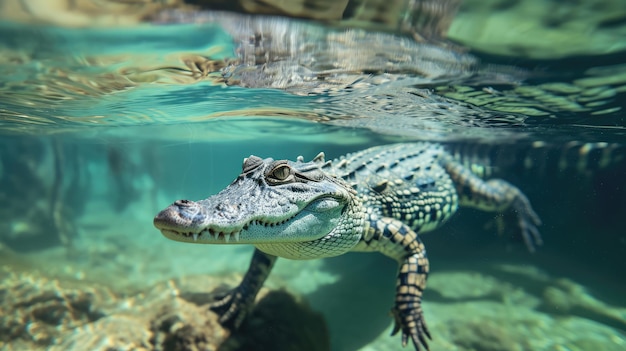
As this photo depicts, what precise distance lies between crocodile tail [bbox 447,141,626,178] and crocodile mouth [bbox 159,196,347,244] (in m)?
5.38

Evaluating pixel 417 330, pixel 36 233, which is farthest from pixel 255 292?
pixel 36 233

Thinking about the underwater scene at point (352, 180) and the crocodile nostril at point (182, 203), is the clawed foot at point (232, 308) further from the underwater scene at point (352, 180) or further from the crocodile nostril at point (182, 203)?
the crocodile nostril at point (182, 203)

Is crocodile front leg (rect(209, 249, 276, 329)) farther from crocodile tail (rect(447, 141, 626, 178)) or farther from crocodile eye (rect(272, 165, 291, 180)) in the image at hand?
crocodile tail (rect(447, 141, 626, 178))

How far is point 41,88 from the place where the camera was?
551 centimetres

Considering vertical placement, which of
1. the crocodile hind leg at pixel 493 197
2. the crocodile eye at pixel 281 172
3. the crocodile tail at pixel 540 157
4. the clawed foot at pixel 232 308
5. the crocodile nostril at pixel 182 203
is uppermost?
the crocodile eye at pixel 281 172

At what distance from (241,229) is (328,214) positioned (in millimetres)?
1003

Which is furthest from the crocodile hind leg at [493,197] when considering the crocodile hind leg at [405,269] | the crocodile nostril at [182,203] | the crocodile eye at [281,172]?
the crocodile nostril at [182,203]

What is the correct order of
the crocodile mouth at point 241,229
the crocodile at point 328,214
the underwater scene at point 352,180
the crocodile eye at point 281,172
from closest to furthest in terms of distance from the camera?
the crocodile mouth at point 241,229, the crocodile at point 328,214, the underwater scene at point 352,180, the crocodile eye at point 281,172

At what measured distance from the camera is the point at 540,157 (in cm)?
860

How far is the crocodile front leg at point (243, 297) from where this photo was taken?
401cm

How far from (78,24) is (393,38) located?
2.91 meters

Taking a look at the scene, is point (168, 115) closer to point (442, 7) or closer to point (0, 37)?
point (0, 37)

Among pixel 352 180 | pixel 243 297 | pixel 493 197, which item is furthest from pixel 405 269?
pixel 493 197

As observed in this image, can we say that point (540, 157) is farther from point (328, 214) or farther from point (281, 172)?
point (281, 172)
